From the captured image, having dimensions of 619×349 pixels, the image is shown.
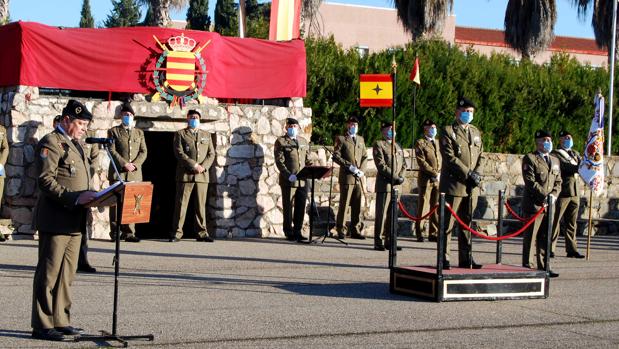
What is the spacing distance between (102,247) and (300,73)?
596cm

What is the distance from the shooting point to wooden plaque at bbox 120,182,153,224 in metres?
9.02

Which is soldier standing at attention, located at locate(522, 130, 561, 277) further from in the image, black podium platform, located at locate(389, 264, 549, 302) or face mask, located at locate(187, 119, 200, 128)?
face mask, located at locate(187, 119, 200, 128)

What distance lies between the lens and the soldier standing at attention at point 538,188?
49.8 ft

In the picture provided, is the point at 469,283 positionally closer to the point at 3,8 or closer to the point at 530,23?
the point at 3,8

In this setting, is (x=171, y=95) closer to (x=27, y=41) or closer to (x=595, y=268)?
(x=27, y=41)

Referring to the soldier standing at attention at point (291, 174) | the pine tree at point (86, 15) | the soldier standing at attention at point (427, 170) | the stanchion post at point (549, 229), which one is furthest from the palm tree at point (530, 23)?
the pine tree at point (86, 15)

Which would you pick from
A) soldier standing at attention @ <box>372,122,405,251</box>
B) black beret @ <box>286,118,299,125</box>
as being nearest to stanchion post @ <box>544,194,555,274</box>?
soldier standing at attention @ <box>372,122,405,251</box>

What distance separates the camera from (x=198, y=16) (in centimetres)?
5947

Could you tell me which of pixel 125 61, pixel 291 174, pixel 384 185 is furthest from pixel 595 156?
pixel 125 61

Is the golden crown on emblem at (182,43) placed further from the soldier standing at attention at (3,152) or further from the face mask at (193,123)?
the soldier standing at attention at (3,152)

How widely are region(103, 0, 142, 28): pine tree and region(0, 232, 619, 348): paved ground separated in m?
51.4

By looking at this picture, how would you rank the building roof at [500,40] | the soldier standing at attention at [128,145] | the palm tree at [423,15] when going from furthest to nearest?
1. the building roof at [500,40]
2. the palm tree at [423,15]
3. the soldier standing at attention at [128,145]

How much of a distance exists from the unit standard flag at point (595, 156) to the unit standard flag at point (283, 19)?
6.69 metres

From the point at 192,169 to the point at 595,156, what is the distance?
23.4ft
